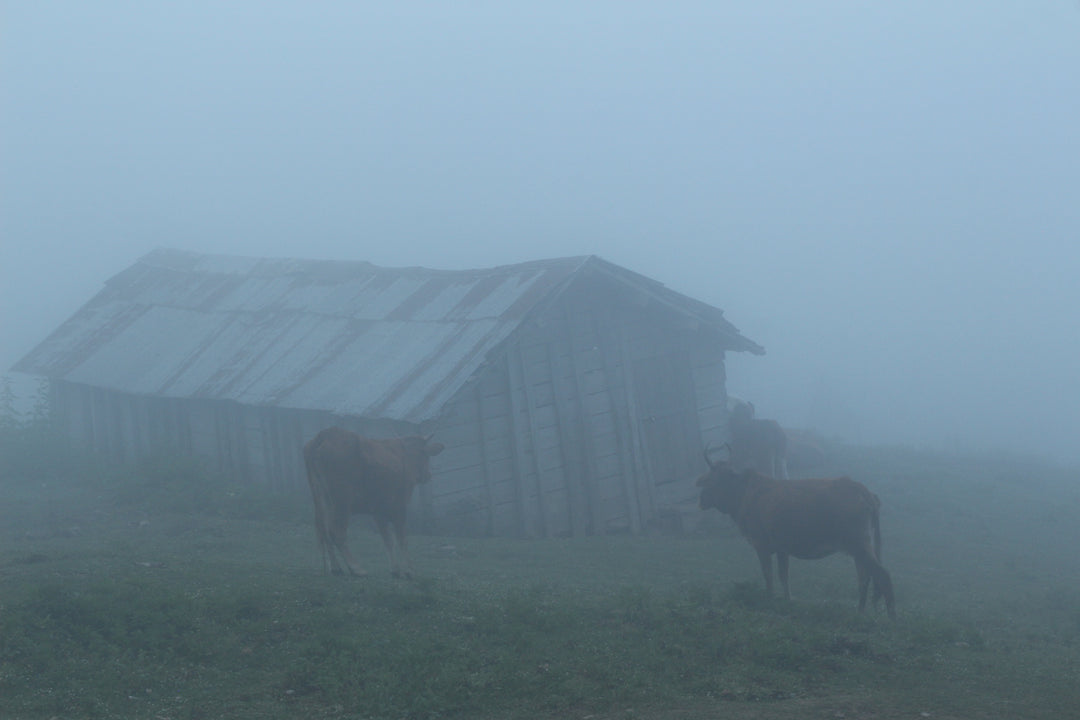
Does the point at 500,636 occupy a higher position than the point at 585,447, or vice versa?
the point at 585,447

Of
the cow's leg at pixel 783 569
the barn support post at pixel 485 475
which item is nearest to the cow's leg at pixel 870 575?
the cow's leg at pixel 783 569

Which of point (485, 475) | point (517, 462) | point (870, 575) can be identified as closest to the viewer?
point (870, 575)

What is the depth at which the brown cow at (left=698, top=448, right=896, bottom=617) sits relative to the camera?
13.0 metres

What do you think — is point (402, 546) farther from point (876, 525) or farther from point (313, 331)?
point (313, 331)

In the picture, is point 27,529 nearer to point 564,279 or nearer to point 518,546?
point 518,546

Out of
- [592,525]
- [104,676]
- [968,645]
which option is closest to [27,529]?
[592,525]

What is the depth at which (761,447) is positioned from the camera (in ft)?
73.7

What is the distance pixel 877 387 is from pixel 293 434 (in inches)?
1543

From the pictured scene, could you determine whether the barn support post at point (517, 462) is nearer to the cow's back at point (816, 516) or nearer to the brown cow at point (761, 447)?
the brown cow at point (761, 447)

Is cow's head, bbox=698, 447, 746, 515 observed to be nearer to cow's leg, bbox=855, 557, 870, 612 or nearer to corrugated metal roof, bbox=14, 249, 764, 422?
cow's leg, bbox=855, 557, 870, 612

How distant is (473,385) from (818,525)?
6.69 m

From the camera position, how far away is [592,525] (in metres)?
20.4

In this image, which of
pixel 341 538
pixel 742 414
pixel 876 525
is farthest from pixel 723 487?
pixel 742 414

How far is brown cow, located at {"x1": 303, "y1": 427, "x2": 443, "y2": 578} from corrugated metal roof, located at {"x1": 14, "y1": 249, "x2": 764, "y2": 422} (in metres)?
2.78
